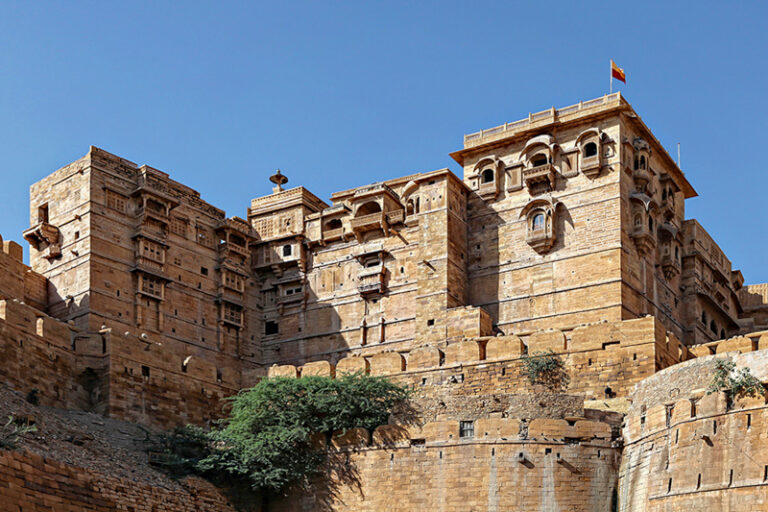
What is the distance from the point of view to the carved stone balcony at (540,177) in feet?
161

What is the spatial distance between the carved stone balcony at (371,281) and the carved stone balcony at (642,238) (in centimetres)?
1025

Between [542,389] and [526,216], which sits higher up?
[526,216]

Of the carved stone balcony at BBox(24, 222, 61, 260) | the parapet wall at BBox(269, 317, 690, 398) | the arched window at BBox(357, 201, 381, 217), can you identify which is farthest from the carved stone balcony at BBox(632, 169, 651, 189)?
the carved stone balcony at BBox(24, 222, 61, 260)

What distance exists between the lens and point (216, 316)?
52.6 metres

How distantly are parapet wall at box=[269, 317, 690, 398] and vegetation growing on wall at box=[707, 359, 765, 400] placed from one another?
7418 millimetres

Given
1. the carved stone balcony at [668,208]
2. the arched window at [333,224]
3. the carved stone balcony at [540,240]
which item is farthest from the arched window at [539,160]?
the arched window at [333,224]

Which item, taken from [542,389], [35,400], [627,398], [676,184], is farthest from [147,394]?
[676,184]

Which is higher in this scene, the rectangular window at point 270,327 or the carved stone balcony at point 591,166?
the carved stone balcony at point 591,166

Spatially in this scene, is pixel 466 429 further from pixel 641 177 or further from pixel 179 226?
pixel 179 226

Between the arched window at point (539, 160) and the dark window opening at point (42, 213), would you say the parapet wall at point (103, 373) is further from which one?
the arched window at point (539, 160)

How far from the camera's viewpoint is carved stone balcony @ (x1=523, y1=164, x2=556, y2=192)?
49.0 m

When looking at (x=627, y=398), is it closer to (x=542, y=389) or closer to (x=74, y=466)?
(x=542, y=389)

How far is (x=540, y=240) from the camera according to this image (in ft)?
159

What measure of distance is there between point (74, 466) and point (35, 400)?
6.52 m
